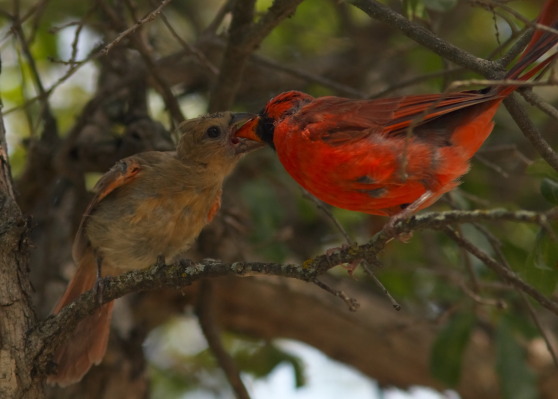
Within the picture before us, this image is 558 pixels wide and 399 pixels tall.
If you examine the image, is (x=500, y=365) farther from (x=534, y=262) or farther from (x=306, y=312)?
(x=534, y=262)

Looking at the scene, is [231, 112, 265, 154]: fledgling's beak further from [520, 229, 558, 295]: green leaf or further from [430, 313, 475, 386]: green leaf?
[430, 313, 475, 386]: green leaf

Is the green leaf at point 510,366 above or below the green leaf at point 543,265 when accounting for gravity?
below

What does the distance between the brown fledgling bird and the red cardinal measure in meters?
0.89

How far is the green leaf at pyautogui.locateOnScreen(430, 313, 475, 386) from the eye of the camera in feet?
17.7

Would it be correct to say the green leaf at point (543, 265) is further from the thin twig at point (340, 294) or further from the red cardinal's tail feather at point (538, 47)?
the thin twig at point (340, 294)

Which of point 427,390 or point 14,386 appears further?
point 427,390

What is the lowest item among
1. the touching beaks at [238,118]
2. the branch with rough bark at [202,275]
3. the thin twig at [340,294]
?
the thin twig at [340,294]

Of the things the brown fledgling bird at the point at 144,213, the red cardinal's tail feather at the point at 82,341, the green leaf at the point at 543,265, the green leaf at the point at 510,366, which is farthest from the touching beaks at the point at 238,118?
the green leaf at the point at 510,366

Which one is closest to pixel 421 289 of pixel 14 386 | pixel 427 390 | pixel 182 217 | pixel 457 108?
pixel 427 390

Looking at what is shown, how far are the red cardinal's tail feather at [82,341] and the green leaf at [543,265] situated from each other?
6.88 ft

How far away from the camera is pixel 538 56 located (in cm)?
342

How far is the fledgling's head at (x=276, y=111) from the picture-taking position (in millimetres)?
4082

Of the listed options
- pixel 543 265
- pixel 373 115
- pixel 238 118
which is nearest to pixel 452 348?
pixel 543 265

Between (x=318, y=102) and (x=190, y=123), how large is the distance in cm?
108
